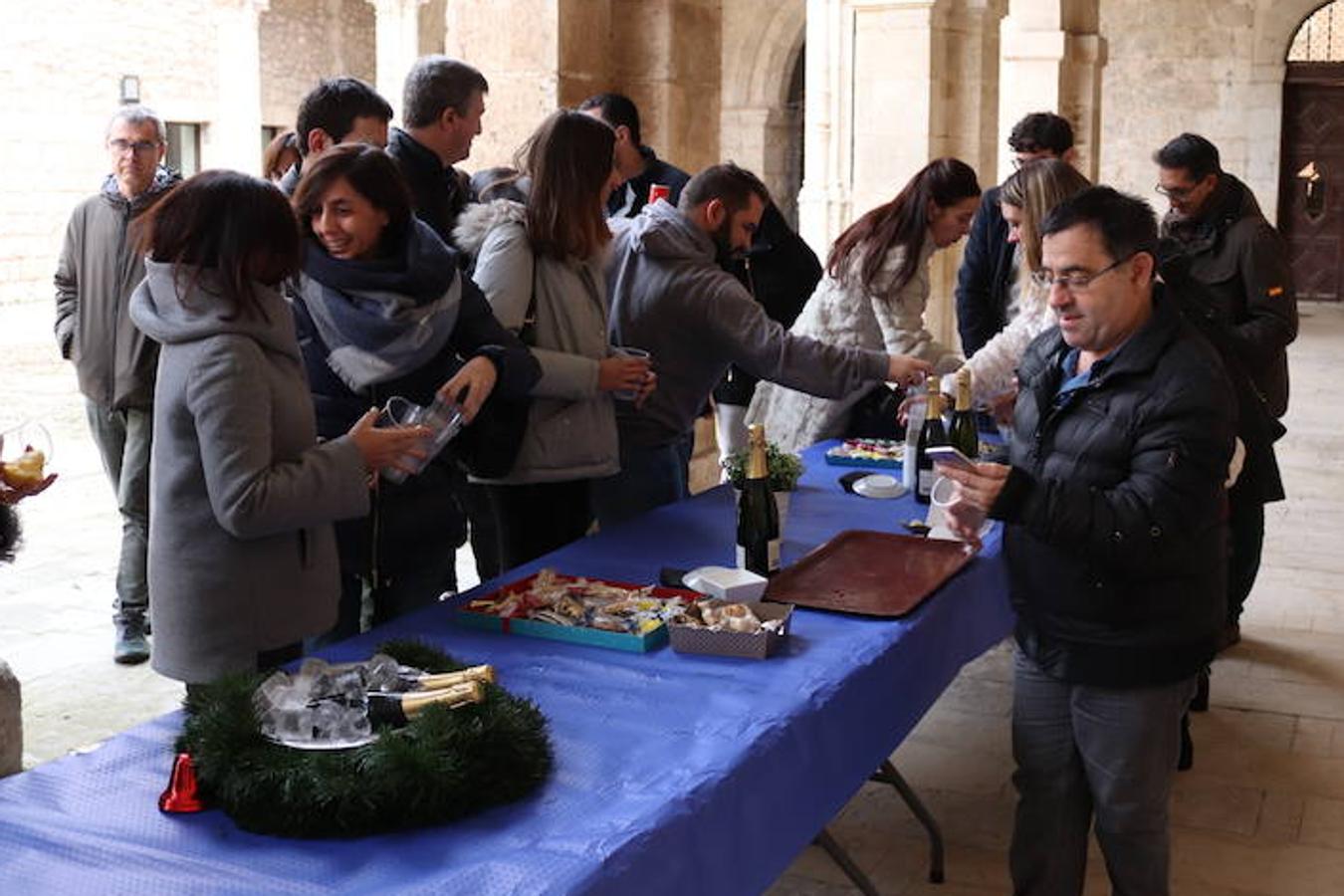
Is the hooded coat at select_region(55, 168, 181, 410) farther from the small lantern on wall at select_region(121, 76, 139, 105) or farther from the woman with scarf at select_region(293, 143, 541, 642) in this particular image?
the small lantern on wall at select_region(121, 76, 139, 105)

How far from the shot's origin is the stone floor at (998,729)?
151 inches

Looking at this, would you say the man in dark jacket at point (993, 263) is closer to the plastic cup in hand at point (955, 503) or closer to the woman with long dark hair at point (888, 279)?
the woman with long dark hair at point (888, 279)

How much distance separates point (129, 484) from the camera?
17.0ft

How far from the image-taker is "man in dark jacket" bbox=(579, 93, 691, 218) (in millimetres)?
5230

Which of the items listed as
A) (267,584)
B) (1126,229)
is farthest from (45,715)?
(1126,229)

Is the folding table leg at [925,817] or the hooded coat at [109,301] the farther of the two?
the hooded coat at [109,301]

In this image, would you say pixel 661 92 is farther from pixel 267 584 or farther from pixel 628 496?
pixel 267 584

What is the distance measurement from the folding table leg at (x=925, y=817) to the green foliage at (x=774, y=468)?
0.69 metres

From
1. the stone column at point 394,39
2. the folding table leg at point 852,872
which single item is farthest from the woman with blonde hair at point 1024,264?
the stone column at point 394,39

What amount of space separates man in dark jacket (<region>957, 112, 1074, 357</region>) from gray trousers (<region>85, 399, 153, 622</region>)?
272 centimetres

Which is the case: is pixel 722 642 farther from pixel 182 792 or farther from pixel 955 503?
pixel 182 792

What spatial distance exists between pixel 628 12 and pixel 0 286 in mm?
10603

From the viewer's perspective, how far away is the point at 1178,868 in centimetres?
383

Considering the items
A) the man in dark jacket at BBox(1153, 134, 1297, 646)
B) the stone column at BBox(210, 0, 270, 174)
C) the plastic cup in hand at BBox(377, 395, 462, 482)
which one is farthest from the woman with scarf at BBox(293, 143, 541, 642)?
the stone column at BBox(210, 0, 270, 174)
